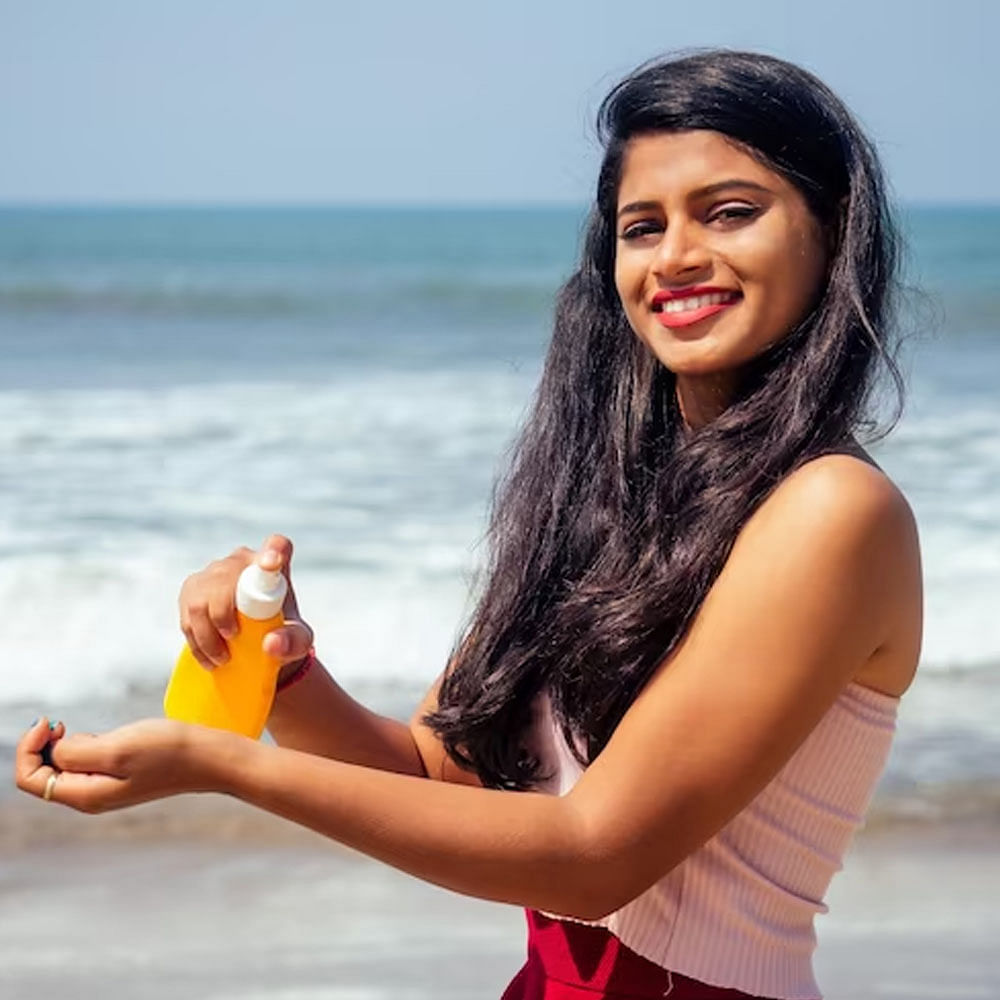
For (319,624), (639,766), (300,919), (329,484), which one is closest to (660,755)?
(639,766)

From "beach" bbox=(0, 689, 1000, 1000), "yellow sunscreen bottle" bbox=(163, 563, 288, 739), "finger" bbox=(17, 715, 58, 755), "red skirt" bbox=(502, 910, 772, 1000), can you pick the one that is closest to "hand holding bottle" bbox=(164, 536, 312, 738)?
"yellow sunscreen bottle" bbox=(163, 563, 288, 739)

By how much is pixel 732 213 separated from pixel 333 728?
2.42ft

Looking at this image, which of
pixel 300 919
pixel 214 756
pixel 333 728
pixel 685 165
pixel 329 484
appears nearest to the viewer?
pixel 214 756

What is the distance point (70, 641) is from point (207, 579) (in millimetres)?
5353

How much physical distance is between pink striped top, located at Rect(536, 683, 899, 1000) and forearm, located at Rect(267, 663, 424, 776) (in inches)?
17.3

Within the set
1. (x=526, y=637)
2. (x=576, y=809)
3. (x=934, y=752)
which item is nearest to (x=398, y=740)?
(x=526, y=637)

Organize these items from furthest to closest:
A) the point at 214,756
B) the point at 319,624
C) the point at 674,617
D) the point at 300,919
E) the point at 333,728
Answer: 1. the point at 319,624
2. the point at 300,919
3. the point at 333,728
4. the point at 674,617
5. the point at 214,756

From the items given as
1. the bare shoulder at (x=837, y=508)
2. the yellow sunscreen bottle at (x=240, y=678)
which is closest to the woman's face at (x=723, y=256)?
the bare shoulder at (x=837, y=508)

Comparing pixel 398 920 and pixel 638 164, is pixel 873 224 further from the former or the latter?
pixel 398 920

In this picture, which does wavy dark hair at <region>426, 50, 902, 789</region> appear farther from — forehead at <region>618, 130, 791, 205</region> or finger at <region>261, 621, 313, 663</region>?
finger at <region>261, 621, 313, 663</region>

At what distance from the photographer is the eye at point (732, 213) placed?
1920mm

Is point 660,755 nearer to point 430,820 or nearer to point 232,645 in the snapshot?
point 430,820

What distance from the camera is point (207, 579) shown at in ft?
6.49

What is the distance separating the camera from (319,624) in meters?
7.44
